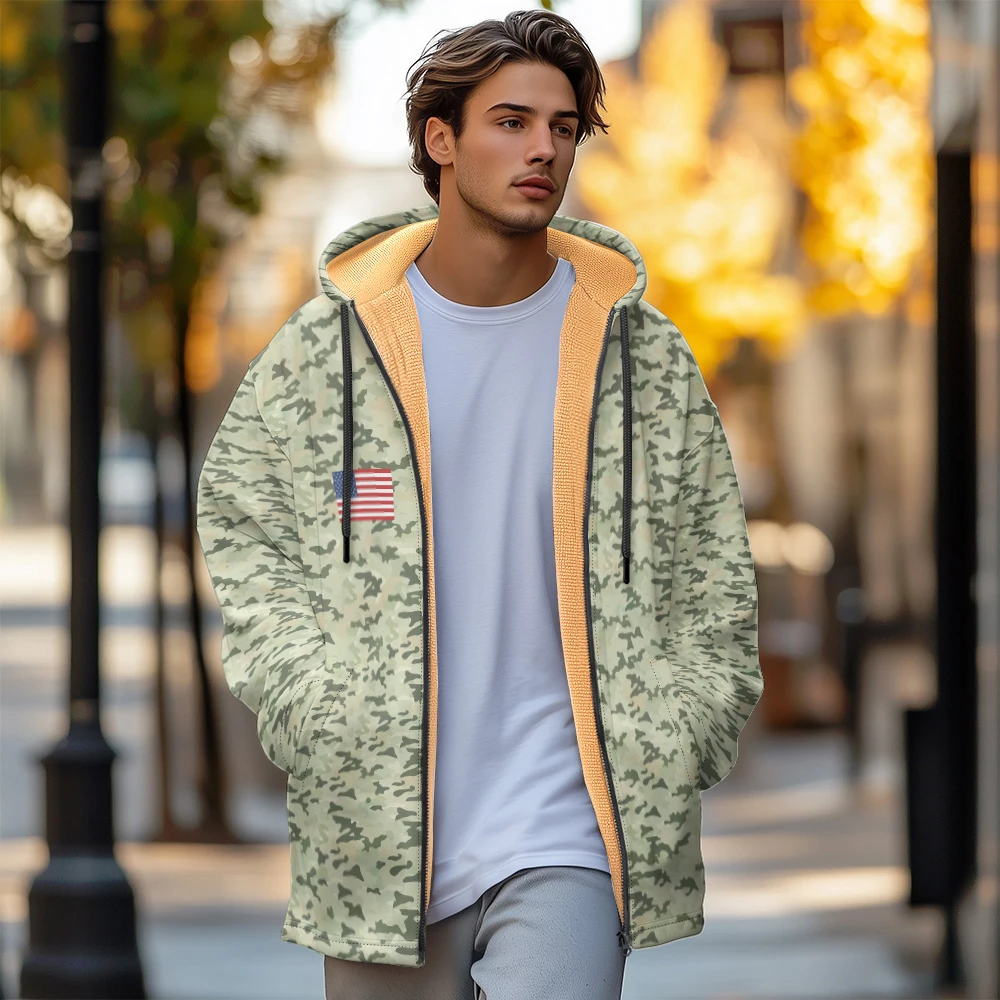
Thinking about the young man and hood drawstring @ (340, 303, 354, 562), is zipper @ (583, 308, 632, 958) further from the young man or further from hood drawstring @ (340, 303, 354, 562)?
hood drawstring @ (340, 303, 354, 562)

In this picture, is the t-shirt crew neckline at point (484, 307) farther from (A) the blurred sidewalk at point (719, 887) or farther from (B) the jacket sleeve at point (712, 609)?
(A) the blurred sidewalk at point (719, 887)

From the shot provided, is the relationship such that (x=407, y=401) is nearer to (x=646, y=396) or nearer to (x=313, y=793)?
(x=646, y=396)

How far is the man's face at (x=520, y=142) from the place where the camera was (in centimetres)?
268

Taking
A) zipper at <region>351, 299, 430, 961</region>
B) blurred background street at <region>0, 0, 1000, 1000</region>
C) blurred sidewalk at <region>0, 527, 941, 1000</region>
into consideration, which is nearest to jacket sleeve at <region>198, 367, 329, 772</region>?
zipper at <region>351, 299, 430, 961</region>

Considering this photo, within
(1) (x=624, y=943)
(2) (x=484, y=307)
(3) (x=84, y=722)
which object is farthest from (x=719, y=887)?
(2) (x=484, y=307)

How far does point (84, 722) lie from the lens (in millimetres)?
5926

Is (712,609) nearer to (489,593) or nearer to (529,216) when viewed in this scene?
(489,593)

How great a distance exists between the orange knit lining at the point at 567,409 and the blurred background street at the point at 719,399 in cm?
140

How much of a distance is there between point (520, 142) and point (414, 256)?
289mm

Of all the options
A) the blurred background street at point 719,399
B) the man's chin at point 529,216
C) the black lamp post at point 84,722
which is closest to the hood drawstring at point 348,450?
the man's chin at point 529,216

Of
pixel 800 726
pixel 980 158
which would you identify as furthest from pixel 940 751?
pixel 800 726

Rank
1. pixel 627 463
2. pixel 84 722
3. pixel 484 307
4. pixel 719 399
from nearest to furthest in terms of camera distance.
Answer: pixel 627 463, pixel 484 307, pixel 84 722, pixel 719 399

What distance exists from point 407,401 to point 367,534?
188mm

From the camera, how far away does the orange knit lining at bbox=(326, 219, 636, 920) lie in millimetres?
2611
